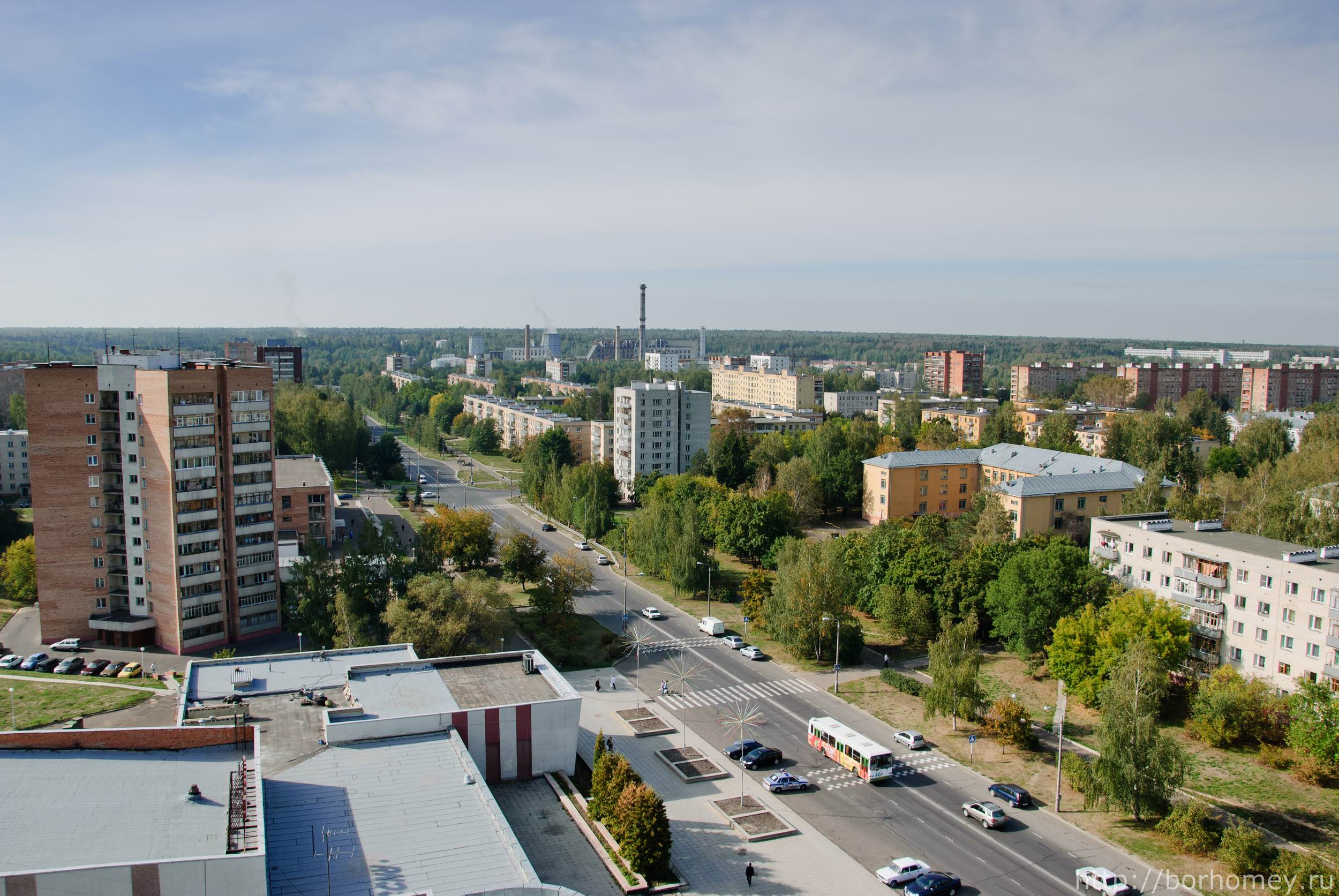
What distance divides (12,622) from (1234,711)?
163 ft

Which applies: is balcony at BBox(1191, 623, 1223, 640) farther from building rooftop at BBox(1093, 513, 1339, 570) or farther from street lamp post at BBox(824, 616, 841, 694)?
street lamp post at BBox(824, 616, 841, 694)

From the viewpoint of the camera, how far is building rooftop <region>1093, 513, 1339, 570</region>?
103ft

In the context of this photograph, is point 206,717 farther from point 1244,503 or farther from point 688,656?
point 1244,503

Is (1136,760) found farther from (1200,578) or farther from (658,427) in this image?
(658,427)

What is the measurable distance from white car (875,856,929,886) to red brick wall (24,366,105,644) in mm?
34466

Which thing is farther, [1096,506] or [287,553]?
[1096,506]

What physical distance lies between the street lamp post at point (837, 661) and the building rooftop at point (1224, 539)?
12102 mm

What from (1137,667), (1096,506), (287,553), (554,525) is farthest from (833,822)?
(554,525)

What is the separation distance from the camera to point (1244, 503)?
55.0m

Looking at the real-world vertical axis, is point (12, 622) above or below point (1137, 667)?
below

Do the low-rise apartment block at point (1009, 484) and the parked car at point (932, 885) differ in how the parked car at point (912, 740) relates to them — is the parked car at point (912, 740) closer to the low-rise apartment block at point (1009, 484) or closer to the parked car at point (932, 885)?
the parked car at point (932, 885)

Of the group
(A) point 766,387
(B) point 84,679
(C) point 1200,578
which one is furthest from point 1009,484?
(A) point 766,387

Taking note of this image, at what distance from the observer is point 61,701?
1298 inches

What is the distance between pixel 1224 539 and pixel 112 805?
120 feet
